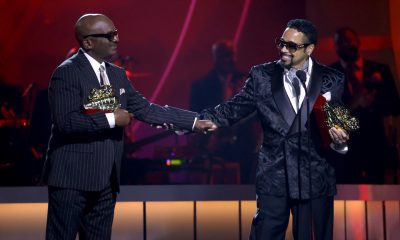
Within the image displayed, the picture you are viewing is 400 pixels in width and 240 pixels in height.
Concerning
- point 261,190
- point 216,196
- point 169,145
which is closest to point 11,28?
point 169,145

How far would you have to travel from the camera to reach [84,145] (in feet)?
11.5

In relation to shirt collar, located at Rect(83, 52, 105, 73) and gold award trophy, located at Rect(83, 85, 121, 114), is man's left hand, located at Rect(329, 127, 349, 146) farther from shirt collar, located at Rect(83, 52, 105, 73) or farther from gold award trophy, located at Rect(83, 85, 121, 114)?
shirt collar, located at Rect(83, 52, 105, 73)

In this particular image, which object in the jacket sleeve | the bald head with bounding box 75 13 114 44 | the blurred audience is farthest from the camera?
the blurred audience

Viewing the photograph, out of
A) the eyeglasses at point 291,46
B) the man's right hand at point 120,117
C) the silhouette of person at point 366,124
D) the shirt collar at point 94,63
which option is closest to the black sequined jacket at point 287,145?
the eyeglasses at point 291,46

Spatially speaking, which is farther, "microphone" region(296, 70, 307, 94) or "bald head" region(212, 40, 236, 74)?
"bald head" region(212, 40, 236, 74)

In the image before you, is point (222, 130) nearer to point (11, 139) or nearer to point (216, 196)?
point (216, 196)

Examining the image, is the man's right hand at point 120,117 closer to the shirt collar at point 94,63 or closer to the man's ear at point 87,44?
the shirt collar at point 94,63

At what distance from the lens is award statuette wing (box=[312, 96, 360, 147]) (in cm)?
362

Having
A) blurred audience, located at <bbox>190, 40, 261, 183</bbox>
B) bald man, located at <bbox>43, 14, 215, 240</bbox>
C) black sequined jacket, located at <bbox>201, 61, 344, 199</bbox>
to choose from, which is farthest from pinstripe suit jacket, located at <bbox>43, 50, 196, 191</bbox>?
blurred audience, located at <bbox>190, 40, 261, 183</bbox>

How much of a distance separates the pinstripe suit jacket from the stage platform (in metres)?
1.89

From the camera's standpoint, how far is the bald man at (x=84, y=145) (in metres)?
3.42

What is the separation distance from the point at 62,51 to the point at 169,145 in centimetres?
125

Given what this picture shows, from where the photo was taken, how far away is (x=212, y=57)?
5883mm

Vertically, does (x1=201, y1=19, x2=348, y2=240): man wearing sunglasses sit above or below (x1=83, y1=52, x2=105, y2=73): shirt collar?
below
